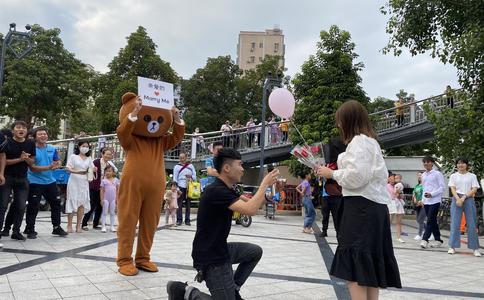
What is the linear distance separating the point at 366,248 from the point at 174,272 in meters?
2.78

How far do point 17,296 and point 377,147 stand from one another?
341 cm

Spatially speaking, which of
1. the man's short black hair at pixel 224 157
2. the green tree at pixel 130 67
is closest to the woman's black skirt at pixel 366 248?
the man's short black hair at pixel 224 157

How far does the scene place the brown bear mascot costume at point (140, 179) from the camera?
4.91 m

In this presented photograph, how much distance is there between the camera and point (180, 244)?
7.23 metres

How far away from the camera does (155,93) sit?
16.6 feet

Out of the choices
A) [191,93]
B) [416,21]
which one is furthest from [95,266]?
[191,93]

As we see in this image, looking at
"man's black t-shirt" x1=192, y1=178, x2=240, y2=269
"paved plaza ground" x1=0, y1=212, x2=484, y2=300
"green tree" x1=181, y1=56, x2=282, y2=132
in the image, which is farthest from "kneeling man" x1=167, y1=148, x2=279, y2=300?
"green tree" x1=181, y1=56, x2=282, y2=132

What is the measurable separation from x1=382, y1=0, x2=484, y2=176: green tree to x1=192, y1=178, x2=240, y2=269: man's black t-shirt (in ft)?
29.4

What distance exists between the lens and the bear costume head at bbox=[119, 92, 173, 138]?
5137mm

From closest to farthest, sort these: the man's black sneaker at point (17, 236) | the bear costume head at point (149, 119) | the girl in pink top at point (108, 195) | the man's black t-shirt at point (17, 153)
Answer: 1. the bear costume head at point (149, 119)
2. the man's black t-shirt at point (17, 153)
3. the man's black sneaker at point (17, 236)
4. the girl in pink top at point (108, 195)

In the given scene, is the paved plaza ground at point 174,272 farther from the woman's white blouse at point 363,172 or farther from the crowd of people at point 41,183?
the woman's white blouse at point 363,172

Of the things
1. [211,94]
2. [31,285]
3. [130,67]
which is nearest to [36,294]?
[31,285]

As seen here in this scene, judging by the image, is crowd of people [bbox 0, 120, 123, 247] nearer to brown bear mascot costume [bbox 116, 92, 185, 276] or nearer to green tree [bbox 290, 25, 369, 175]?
brown bear mascot costume [bbox 116, 92, 185, 276]

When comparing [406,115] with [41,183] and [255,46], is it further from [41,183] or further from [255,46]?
[255,46]
